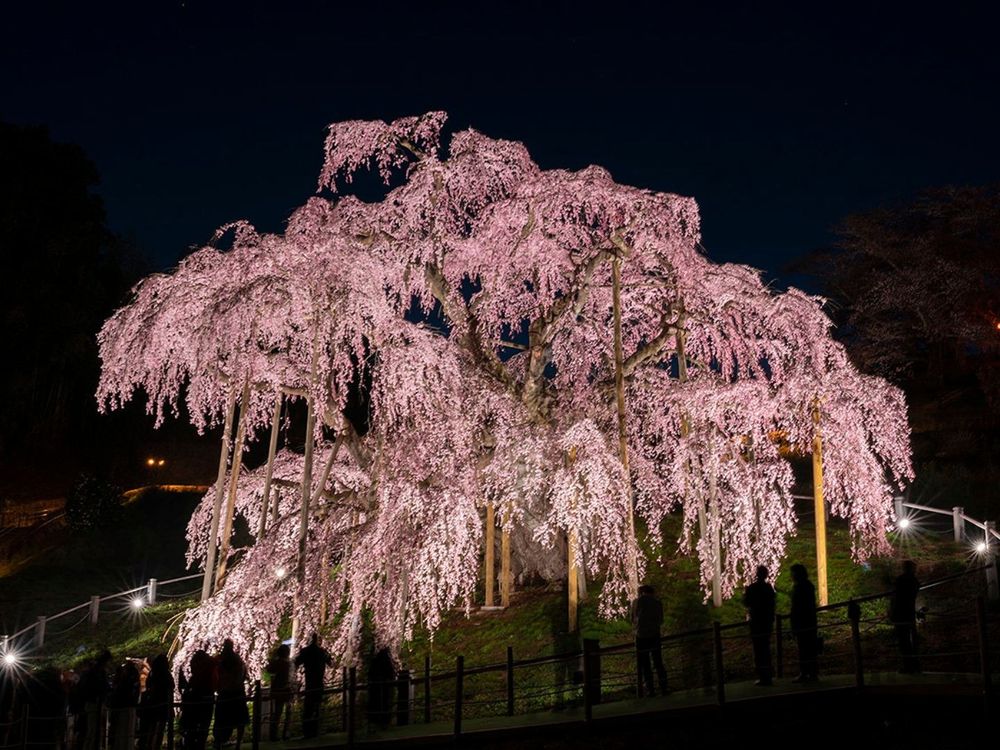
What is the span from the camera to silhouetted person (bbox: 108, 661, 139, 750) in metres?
11.6

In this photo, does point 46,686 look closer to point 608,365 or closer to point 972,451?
point 608,365

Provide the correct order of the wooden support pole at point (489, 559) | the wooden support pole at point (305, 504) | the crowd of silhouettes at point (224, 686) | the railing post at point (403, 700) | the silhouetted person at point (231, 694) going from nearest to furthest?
1. the crowd of silhouettes at point (224, 686)
2. the silhouetted person at point (231, 694)
3. the railing post at point (403, 700)
4. the wooden support pole at point (305, 504)
5. the wooden support pole at point (489, 559)

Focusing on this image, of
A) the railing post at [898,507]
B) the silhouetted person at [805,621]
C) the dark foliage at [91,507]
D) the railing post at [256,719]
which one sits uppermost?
the dark foliage at [91,507]

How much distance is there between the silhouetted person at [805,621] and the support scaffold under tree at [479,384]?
18.6ft

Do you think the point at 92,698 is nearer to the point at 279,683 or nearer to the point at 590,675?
the point at 279,683

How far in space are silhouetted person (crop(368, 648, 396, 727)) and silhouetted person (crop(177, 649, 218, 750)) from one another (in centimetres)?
234

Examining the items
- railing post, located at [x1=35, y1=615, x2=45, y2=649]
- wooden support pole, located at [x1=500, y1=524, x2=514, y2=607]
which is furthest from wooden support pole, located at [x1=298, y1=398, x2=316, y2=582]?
railing post, located at [x1=35, y1=615, x2=45, y2=649]

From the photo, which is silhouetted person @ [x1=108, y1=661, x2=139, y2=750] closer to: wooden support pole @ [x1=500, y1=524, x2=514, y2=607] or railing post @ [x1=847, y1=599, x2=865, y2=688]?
railing post @ [x1=847, y1=599, x2=865, y2=688]

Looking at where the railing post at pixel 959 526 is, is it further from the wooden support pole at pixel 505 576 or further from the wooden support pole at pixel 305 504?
the wooden support pole at pixel 305 504

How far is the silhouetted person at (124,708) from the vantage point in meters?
11.6

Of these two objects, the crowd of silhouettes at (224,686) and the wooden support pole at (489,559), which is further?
the wooden support pole at (489,559)

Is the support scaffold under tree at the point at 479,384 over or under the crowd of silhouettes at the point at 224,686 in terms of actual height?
over

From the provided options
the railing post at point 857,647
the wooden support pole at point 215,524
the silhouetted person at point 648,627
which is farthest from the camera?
the wooden support pole at point 215,524

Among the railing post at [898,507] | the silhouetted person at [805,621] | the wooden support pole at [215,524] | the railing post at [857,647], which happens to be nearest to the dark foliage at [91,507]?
the wooden support pole at [215,524]
